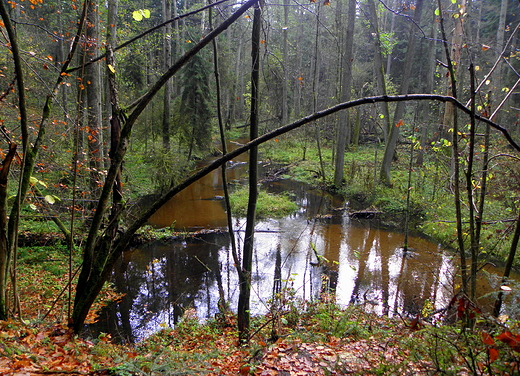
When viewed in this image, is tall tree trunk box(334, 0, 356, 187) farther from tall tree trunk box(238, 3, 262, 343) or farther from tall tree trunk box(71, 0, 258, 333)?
tall tree trunk box(71, 0, 258, 333)

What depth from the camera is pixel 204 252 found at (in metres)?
9.69

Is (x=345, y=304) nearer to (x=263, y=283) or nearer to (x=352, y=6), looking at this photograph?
(x=263, y=283)

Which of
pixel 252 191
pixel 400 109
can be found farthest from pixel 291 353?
pixel 400 109

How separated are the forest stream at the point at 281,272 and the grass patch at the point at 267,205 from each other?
1.71 feet

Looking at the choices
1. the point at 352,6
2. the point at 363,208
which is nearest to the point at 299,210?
the point at 363,208

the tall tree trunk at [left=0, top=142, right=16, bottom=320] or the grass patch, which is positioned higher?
the tall tree trunk at [left=0, top=142, right=16, bottom=320]

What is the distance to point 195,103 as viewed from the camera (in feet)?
61.2

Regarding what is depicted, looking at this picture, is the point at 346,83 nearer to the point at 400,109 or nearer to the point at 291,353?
the point at 400,109

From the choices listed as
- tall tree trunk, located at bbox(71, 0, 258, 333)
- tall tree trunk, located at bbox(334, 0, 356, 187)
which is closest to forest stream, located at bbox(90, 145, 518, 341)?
tall tree trunk, located at bbox(71, 0, 258, 333)

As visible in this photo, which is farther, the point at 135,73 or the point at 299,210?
the point at 135,73

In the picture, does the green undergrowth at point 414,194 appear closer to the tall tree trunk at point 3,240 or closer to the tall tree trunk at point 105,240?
the tall tree trunk at point 105,240

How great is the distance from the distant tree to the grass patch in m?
5.73

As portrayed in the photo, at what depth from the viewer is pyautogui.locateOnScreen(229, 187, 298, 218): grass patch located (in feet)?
42.7

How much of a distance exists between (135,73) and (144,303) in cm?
1693
